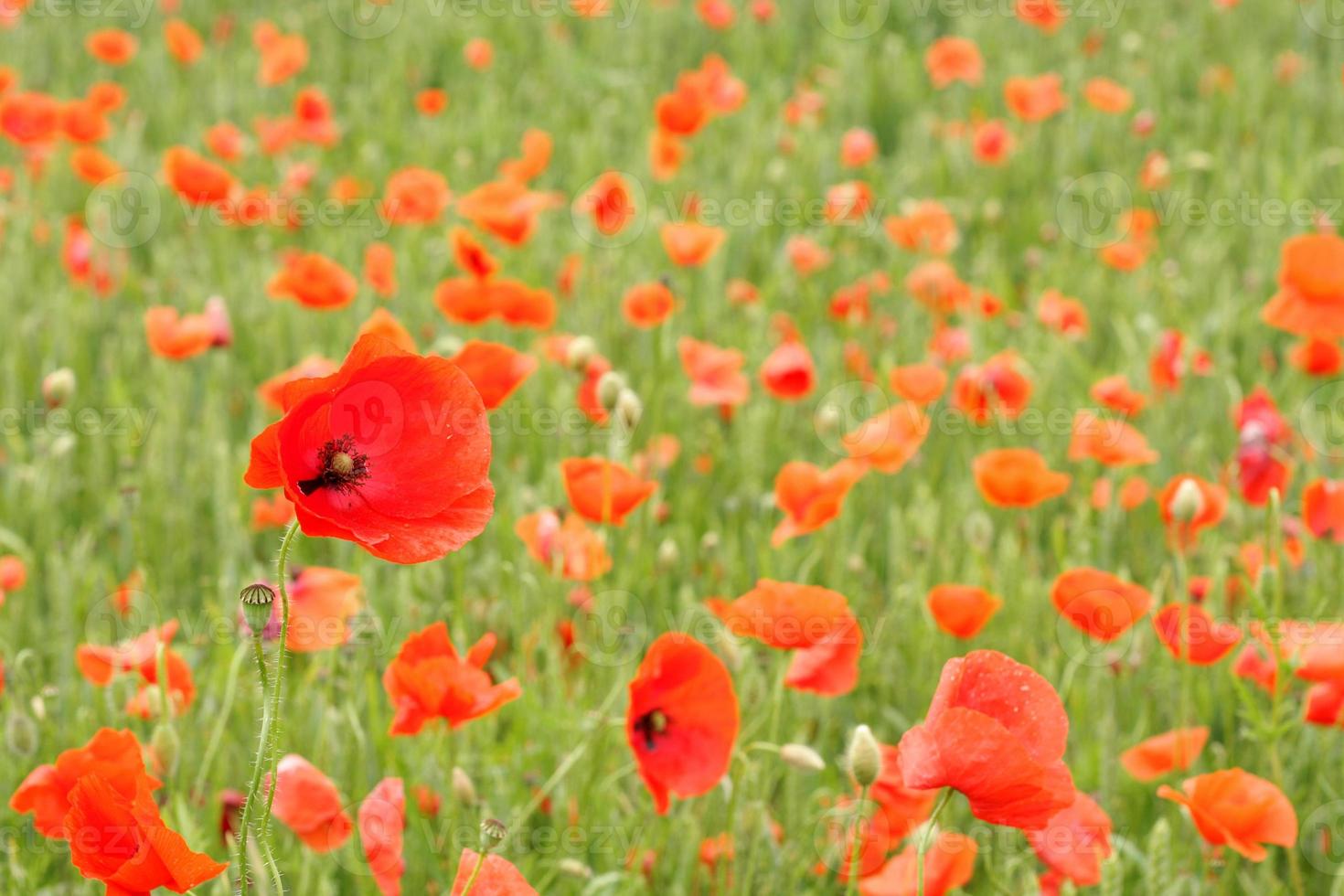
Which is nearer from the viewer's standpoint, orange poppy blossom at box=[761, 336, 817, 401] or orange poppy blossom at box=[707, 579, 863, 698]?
orange poppy blossom at box=[707, 579, 863, 698]

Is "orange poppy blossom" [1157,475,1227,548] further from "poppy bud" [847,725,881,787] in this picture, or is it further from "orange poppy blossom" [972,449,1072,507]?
"poppy bud" [847,725,881,787]

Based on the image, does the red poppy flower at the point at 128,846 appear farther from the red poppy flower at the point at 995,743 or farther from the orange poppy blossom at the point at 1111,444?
the orange poppy blossom at the point at 1111,444

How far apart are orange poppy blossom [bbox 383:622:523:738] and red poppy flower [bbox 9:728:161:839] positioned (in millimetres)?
242

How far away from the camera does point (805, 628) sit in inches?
57.6

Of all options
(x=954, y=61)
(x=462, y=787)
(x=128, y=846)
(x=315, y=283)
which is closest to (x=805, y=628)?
(x=462, y=787)

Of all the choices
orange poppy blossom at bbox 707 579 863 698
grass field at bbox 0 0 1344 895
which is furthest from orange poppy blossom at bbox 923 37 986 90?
orange poppy blossom at bbox 707 579 863 698

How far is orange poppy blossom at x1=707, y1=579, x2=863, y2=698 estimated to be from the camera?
1.43 meters

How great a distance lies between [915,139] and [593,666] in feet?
9.18

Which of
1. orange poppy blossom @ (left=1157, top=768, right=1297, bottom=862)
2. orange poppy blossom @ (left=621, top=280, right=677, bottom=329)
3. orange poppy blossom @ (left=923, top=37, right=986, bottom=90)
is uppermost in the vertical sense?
orange poppy blossom @ (left=923, top=37, right=986, bottom=90)

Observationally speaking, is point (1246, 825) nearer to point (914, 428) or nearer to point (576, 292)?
point (914, 428)

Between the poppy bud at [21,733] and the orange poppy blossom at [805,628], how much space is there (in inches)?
30.9

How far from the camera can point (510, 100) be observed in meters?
4.73

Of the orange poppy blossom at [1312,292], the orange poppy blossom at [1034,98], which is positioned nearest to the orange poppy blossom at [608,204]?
the orange poppy blossom at [1034,98]

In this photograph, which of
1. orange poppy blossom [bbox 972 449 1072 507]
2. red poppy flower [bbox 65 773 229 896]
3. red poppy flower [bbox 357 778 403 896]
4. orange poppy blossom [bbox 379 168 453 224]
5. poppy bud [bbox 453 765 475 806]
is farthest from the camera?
orange poppy blossom [bbox 379 168 453 224]
